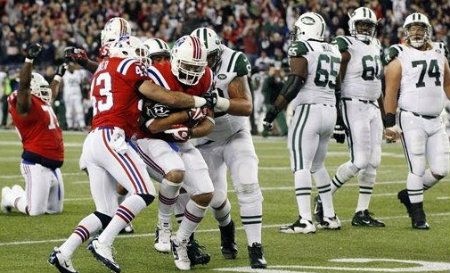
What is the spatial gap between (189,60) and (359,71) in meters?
3.20

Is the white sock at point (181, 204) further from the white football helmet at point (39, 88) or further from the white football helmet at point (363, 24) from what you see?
the white football helmet at point (39, 88)

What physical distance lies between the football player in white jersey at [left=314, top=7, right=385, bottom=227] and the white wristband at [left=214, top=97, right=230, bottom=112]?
2.74 meters

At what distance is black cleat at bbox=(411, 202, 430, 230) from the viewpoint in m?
10.3

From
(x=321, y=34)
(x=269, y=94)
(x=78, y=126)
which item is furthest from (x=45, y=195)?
(x=78, y=126)

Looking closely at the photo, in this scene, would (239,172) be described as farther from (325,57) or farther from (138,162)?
(325,57)

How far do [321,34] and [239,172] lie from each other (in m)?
2.25

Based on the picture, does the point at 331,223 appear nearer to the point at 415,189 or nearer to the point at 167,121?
the point at 415,189

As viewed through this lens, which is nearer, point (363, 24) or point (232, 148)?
point (232, 148)

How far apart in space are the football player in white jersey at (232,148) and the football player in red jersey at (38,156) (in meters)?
3.09

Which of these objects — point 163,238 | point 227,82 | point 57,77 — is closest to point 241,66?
point 227,82

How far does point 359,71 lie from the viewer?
10.7 metres

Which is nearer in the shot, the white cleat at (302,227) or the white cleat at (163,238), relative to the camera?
the white cleat at (163,238)

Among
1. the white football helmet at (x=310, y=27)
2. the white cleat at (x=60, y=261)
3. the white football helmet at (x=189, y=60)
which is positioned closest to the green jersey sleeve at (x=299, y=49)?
the white football helmet at (x=310, y=27)

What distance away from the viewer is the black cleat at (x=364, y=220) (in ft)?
34.7
